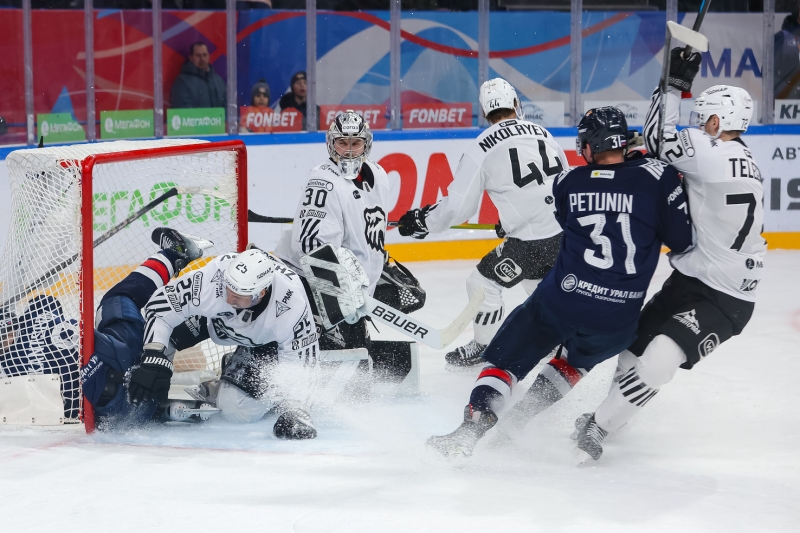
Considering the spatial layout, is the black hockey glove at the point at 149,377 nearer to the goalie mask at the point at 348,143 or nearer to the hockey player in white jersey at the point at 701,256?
the goalie mask at the point at 348,143

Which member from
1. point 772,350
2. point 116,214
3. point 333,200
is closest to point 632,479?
point 333,200

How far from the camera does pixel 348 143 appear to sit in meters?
3.63

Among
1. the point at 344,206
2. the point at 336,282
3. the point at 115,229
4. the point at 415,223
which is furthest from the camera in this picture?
the point at 415,223

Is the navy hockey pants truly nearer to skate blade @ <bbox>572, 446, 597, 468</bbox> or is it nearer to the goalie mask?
skate blade @ <bbox>572, 446, 597, 468</bbox>

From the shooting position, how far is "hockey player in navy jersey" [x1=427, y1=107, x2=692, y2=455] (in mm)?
2852

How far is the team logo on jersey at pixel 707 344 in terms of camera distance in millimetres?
2949

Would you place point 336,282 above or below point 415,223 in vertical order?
below

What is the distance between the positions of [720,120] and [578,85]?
404cm

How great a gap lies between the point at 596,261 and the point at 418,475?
0.76 metres

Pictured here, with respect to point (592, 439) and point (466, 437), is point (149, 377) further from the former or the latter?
point (592, 439)

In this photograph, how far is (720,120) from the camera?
3.01 meters

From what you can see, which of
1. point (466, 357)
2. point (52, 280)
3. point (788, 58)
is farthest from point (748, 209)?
point (788, 58)

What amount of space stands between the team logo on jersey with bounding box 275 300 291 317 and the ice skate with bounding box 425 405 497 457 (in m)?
0.62

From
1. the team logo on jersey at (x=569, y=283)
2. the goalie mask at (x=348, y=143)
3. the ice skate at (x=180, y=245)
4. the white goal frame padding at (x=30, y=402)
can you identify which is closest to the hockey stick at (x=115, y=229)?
the ice skate at (x=180, y=245)
